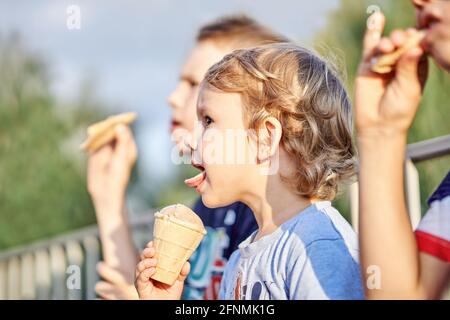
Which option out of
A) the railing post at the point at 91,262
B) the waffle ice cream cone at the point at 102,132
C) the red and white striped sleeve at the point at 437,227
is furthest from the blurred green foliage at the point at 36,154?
the red and white striped sleeve at the point at 437,227

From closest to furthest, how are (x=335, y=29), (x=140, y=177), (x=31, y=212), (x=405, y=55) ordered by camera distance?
(x=405, y=55) → (x=335, y=29) → (x=31, y=212) → (x=140, y=177)

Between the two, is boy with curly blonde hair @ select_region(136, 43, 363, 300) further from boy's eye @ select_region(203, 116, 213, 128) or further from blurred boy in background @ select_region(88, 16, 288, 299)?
blurred boy in background @ select_region(88, 16, 288, 299)

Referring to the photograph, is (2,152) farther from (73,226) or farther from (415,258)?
(415,258)

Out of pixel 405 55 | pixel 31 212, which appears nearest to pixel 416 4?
pixel 405 55

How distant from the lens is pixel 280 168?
1851 mm

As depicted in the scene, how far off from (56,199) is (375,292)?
19.8 ft

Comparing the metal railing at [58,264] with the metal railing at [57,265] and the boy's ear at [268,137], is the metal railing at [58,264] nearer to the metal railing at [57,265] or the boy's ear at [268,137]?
the metal railing at [57,265]

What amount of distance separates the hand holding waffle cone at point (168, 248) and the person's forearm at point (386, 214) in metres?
0.54

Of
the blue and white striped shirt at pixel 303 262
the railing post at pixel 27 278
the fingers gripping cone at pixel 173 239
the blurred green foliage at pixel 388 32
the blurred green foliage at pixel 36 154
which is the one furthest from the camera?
the blurred green foliage at pixel 36 154

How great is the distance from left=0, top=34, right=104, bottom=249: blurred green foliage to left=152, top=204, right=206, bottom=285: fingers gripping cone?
16.0 ft

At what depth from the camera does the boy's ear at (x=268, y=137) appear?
1.83 metres

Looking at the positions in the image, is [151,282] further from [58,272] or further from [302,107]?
[58,272]

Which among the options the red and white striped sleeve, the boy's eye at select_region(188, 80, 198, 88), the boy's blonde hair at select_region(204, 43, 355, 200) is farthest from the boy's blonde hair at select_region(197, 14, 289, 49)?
the red and white striped sleeve

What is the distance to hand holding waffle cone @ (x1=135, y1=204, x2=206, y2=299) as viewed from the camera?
1.82 meters
